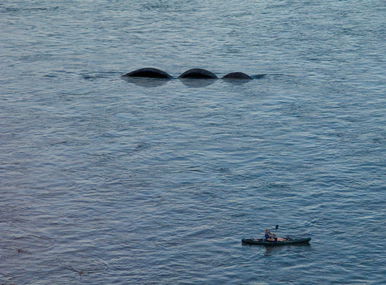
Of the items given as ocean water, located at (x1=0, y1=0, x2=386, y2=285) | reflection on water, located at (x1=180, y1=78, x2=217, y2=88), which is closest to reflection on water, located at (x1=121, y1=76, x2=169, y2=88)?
ocean water, located at (x1=0, y1=0, x2=386, y2=285)

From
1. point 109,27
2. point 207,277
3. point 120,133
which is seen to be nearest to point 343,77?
point 120,133

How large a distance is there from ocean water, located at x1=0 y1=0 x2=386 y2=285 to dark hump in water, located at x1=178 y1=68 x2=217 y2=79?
4.37 ft

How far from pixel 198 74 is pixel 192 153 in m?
18.8

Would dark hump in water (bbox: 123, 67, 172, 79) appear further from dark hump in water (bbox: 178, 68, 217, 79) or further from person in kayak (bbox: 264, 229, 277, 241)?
person in kayak (bbox: 264, 229, 277, 241)

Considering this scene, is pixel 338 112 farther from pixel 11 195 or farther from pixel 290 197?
pixel 11 195

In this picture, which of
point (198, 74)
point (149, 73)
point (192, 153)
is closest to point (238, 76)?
point (198, 74)

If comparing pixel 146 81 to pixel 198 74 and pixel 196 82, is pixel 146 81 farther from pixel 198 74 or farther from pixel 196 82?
pixel 198 74

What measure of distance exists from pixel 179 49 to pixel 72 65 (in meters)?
11.5

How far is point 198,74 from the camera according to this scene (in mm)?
75688

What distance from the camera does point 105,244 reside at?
4522 cm

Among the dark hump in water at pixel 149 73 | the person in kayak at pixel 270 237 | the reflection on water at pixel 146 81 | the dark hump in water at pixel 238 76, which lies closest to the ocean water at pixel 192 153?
the reflection on water at pixel 146 81

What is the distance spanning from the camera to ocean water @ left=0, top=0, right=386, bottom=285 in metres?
43.8

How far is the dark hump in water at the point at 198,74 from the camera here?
248 ft

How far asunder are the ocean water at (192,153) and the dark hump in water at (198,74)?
133 cm
